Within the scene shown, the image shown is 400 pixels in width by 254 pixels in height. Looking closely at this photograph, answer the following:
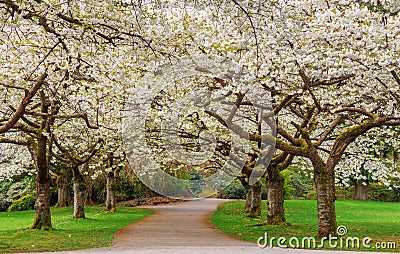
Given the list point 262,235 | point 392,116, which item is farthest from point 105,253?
point 392,116

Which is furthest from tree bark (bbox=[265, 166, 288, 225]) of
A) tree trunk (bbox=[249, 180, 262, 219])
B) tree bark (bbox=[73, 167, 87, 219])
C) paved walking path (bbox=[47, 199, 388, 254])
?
tree bark (bbox=[73, 167, 87, 219])

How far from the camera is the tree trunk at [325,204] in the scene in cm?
1381

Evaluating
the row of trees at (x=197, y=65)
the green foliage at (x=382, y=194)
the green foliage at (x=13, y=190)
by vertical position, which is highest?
the row of trees at (x=197, y=65)

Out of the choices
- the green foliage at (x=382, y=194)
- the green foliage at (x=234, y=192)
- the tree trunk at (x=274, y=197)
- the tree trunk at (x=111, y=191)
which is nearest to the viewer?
the tree trunk at (x=274, y=197)

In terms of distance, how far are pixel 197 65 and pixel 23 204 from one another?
89.6 feet

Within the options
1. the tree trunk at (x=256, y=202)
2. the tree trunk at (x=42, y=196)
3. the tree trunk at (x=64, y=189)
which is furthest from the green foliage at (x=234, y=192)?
the tree trunk at (x=42, y=196)

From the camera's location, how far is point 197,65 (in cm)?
1233

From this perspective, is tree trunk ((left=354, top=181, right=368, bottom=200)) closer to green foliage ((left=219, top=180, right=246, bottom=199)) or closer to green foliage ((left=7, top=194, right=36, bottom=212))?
green foliage ((left=219, top=180, right=246, bottom=199))

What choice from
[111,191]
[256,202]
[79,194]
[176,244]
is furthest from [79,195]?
[176,244]

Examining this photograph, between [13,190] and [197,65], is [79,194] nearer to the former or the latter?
[197,65]

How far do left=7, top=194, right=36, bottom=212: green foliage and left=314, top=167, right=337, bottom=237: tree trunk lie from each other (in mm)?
27147

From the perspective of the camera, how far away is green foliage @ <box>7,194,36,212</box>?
3456 centimetres

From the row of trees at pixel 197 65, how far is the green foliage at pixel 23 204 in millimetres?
19578
